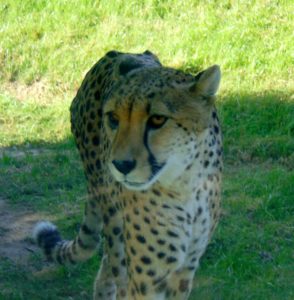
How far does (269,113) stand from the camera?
260 inches

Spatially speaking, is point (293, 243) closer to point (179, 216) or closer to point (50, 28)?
point (179, 216)

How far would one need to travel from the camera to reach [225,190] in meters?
5.82

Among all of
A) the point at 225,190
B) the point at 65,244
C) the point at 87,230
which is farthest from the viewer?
the point at 225,190

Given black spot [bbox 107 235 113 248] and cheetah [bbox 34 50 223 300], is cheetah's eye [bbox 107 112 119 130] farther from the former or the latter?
black spot [bbox 107 235 113 248]

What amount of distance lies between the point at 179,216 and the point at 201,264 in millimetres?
1282

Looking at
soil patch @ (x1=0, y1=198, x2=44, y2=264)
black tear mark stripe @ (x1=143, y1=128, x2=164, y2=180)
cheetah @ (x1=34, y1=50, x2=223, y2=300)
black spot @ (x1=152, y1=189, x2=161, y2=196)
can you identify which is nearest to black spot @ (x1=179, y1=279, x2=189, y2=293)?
cheetah @ (x1=34, y1=50, x2=223, y2=300)

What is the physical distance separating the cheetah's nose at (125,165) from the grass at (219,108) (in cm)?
150

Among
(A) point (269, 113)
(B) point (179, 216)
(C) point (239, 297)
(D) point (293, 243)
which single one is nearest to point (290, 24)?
(A) point (269, 113)

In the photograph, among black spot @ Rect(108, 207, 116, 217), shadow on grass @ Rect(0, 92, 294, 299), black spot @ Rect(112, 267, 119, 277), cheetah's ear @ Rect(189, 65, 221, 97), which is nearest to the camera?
cheetah's ear @ Rect(189, 65, 221, 97)

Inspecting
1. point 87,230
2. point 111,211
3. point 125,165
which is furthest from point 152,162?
point 87,230

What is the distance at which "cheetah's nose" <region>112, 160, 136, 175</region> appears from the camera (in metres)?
3.45

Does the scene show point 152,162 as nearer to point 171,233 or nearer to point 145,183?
point 145,183

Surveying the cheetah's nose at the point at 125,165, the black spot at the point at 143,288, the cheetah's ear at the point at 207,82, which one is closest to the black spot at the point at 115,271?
the black spot at the point at 143,288

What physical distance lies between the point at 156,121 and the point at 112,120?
21 cm
